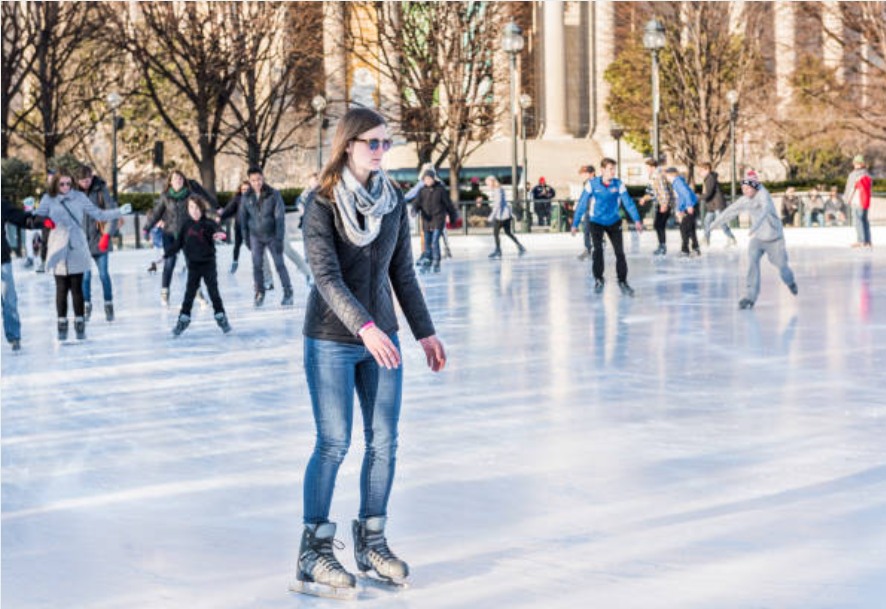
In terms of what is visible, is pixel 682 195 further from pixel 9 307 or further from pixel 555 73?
pixel 555 73

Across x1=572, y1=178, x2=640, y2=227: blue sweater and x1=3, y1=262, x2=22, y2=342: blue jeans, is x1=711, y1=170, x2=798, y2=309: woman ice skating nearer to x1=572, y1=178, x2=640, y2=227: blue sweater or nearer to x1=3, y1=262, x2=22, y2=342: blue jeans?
x1=572, y1=178, x2=640, y2=227: blue sweater

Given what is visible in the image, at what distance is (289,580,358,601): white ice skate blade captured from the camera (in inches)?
173

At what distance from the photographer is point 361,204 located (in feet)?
14.1

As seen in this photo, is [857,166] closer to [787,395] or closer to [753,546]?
[787,395]

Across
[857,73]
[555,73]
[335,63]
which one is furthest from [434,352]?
[555,73]

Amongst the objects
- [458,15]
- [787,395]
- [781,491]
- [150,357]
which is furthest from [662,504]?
[458,15]

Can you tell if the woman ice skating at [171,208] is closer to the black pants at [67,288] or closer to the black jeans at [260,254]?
the black jeans at [260,254]

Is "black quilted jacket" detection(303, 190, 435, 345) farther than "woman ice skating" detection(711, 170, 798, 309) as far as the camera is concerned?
No

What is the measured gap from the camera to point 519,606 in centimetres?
420

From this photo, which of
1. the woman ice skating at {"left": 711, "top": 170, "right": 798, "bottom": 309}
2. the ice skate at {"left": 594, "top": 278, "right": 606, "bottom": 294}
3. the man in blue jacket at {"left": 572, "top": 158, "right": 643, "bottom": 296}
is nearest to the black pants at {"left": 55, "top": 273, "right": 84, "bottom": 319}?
the woman ice skating at {"left": 711, "top": 170, "right": 798, "bottom": 309}

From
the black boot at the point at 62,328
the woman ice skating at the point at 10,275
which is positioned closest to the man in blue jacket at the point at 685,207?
the black boot at the point at 62,328

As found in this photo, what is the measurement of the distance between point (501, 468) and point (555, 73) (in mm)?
57124

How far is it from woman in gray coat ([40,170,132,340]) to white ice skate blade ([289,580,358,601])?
7761mm

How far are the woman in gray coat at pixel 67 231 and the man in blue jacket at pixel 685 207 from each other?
44.7ft
